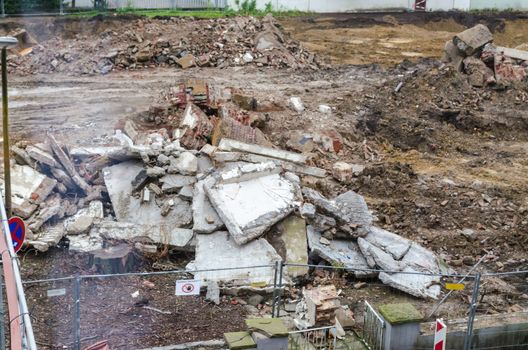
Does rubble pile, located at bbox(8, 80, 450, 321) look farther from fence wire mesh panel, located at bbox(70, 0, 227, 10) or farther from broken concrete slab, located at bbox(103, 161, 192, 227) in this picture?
fence wire mesh panel, located at bbox(70, 0, 227, 10)

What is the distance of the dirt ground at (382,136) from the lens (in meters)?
10.8

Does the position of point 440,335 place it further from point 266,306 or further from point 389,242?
point 389,242

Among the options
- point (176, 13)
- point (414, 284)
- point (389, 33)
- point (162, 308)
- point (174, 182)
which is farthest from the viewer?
point (389, 33)

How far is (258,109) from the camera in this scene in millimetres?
17484

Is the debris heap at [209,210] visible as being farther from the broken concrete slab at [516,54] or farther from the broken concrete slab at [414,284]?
the broken concrete slab at [516,54]

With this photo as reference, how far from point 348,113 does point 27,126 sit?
866 centimetres

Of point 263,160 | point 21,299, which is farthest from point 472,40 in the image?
point 21,299

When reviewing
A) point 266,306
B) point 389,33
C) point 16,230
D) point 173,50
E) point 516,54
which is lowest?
point 266,306

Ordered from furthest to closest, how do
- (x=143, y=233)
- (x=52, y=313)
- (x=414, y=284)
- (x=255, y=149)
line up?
(x=255, y=149), (x=143, y=233), (x=414, y=284), (x=52, y=313)

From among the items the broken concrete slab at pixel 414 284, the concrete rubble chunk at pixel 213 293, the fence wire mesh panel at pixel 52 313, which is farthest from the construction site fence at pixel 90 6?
the broken concrete slab at pixel 414 284

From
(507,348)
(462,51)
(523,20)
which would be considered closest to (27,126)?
(507,348)

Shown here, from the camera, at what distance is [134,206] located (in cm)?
1211

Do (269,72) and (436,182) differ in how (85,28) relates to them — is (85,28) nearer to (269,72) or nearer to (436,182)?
(269,72)

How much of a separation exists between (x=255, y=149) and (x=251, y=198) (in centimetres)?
205
